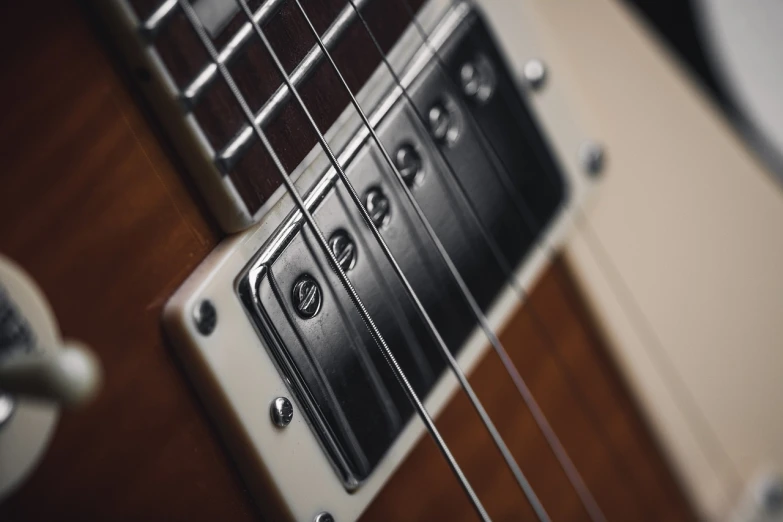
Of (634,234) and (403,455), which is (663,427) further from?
(403,455)

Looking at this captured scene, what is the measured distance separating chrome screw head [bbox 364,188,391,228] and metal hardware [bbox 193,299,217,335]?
0.34 feet

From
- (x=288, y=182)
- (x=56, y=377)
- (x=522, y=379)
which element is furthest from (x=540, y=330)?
(x=56, y=377)

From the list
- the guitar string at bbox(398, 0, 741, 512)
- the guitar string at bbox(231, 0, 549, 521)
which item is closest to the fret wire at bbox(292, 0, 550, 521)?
the guitar string at bbox(231, 0, 549, 521)

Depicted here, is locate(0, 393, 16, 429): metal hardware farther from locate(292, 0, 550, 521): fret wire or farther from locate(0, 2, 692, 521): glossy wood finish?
locate(292, 0, 550, 521): fret wire

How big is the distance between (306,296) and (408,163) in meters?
0.11

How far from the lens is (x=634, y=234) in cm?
59

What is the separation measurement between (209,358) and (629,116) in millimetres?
398

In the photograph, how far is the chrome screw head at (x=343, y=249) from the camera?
37 centimetres

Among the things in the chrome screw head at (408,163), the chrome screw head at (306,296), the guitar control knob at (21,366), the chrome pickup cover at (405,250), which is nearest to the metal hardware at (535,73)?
the chrome pickup cover at (405,250)

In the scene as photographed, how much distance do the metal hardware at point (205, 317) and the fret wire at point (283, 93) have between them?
60 mm

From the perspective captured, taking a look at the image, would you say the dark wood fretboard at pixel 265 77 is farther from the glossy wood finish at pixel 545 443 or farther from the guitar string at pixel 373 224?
the glossy wood finish at pixel 545 443

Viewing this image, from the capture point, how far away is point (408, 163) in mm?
416

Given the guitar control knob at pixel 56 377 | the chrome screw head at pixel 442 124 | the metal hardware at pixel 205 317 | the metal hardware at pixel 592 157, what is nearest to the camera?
the guitar control knob at pixel 56 377

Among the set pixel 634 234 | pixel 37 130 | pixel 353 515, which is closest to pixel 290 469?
pixel 353 515
